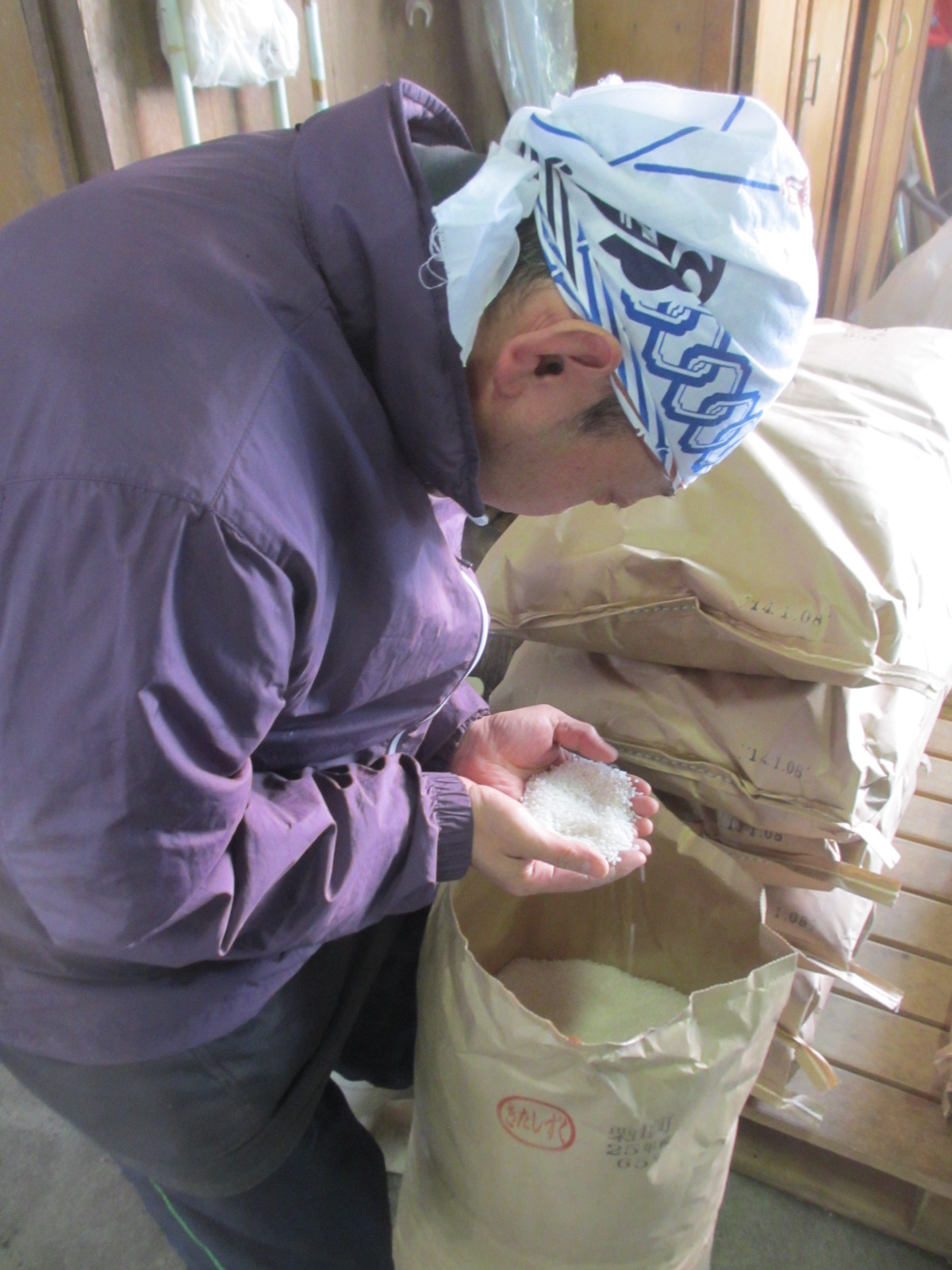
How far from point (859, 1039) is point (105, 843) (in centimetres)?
104

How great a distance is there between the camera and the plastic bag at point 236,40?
101 centimetres

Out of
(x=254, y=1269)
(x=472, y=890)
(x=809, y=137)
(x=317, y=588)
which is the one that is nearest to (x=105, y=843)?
(x=317, y=588)

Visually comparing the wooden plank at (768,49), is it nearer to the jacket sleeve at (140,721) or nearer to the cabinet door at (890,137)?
the cabinet door at (890,137)

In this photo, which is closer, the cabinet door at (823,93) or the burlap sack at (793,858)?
the burlap sack at (793,858)

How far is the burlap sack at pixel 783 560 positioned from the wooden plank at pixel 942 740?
585 millimetres

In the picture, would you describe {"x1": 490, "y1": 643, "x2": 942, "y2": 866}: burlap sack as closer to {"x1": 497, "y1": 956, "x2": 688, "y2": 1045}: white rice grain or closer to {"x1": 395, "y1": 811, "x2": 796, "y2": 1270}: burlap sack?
{"x1": 395, "y1": 811, "x2": 796, "y2": 1270}: burlap sack

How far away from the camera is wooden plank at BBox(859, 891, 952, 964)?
4.03 feet

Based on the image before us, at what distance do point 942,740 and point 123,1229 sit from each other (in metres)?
1.43

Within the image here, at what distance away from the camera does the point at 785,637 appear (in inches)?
33.8

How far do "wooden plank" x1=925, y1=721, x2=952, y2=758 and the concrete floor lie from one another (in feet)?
2.39

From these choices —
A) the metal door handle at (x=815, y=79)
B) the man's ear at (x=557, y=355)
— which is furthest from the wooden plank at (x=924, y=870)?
the metal door handle at (x=815, y=79)

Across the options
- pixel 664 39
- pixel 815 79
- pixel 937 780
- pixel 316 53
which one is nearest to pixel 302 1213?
pixel 937 780

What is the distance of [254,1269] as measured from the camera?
854 mm

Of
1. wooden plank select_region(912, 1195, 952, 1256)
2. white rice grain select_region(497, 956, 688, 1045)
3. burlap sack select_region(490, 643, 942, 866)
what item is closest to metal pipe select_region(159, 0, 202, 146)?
burlap sack select_region(490, 643, 942, 866)
